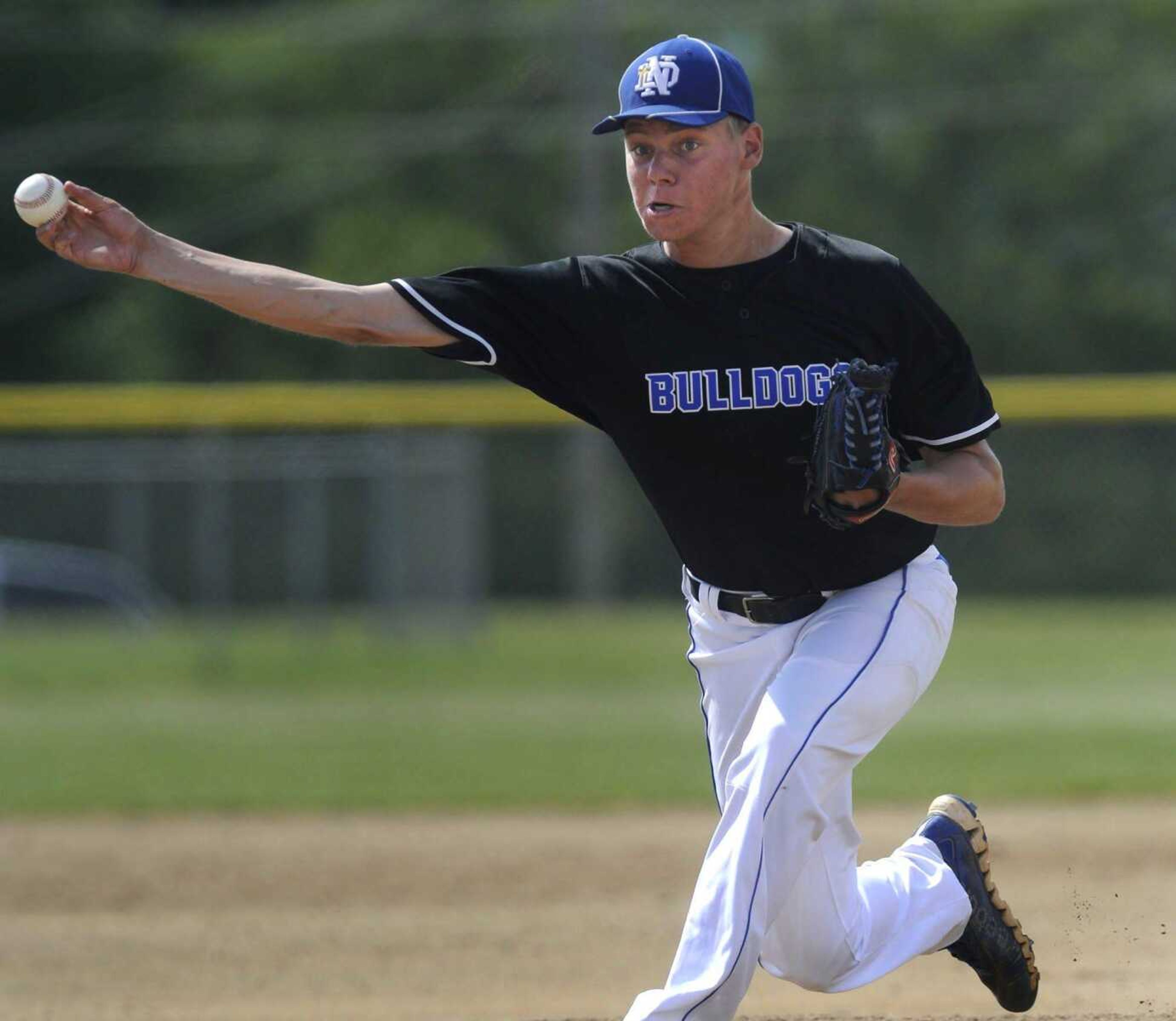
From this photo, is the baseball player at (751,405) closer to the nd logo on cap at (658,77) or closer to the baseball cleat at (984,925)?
the nd logo on cap at (658,77)

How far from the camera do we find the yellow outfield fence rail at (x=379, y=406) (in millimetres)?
11039

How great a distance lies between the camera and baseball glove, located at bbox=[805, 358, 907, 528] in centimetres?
307

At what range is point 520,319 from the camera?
349cm

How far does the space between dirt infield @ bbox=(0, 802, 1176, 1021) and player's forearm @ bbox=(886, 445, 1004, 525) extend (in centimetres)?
124

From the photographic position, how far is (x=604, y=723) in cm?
991

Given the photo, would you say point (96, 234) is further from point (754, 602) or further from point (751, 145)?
point (754, 602)

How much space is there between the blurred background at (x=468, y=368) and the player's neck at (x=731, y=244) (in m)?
4.54

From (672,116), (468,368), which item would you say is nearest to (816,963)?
(672,116)

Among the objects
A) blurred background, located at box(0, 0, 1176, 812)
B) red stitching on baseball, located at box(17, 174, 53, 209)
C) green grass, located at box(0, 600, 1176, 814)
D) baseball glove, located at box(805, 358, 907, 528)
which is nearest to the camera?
baseball glove, located at box(805, 358, 907, 528)

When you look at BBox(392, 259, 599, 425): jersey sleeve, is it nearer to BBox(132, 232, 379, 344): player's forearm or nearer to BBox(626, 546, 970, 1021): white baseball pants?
BBox(132, 232, 379, 344): player's forearm

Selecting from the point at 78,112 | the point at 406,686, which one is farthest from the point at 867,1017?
the point at 78,112

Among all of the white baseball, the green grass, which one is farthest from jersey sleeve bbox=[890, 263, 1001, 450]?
the green grass

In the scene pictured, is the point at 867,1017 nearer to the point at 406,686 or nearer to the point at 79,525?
the point at 406,686

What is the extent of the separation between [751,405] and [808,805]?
0.71 meters
